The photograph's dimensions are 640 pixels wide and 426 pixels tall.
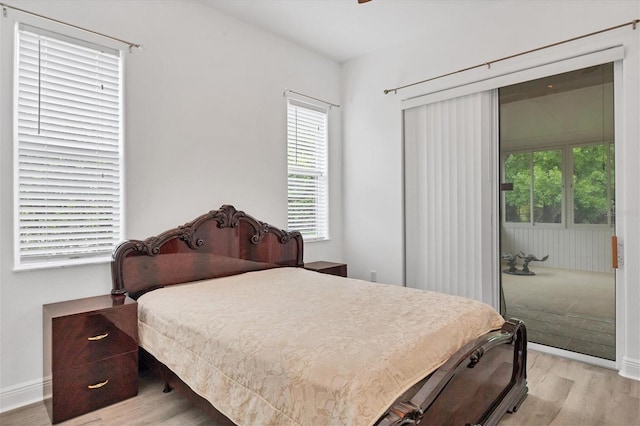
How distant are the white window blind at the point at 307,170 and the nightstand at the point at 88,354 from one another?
2051 millimetres

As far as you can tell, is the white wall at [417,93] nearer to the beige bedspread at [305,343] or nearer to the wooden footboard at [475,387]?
the wooden footboard at [475,387]

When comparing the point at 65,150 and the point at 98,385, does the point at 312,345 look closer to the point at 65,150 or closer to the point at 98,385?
the point at 98,385

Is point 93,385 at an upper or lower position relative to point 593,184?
lower

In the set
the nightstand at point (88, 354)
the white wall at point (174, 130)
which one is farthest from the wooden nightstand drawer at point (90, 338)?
the white wall at point (174, 130)

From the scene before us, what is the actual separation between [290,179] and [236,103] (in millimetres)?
993

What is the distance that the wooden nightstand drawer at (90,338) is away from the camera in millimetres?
2078

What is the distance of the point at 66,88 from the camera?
8.28 feet

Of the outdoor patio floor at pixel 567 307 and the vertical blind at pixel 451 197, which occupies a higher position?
the vertical blind at pixel 451 197

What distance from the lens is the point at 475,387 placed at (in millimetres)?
1746

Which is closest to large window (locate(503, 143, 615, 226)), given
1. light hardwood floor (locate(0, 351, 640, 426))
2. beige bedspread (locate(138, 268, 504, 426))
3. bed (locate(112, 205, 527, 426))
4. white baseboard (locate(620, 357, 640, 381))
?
white baseboard (locate(620, 357, 640, 381))

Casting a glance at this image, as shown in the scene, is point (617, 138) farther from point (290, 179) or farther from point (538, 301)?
point (290, 179)

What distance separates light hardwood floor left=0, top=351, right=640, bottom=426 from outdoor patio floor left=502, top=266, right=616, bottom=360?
309 mm

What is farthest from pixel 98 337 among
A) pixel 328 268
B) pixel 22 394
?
pixel 328 268

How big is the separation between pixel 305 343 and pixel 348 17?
10.3 feet
